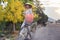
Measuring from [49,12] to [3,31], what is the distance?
480cm

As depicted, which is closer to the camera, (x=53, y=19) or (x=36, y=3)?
(x=36, y=3)

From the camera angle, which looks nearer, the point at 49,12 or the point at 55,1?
the point at 49,12

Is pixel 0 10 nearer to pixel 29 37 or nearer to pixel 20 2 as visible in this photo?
pixel 20 2

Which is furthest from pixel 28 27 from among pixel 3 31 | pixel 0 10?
pixel 3 31

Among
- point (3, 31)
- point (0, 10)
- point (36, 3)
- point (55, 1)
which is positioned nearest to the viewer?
point (0, 10)

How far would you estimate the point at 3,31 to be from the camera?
38.8 ft

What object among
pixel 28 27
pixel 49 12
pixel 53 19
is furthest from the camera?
pixel 49 12

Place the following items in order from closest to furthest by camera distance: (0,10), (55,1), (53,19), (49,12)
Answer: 1. (0,10)
2. (53,19)
3. (49,12)
4. (55,1)

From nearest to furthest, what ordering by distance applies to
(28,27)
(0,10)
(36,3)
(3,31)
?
(28,27) < (0,10) < (3,31) < (36,3)

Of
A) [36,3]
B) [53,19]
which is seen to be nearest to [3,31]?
[36,3]

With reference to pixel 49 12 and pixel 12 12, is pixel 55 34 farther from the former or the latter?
pixel 49 12

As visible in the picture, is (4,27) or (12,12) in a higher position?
(12,12)

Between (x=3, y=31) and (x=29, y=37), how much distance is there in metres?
3.21

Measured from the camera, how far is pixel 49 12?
1597cm
